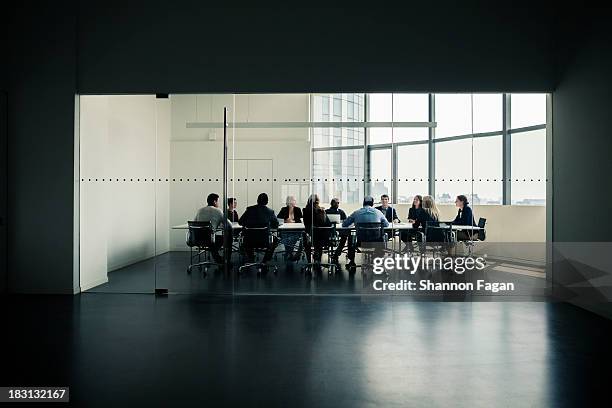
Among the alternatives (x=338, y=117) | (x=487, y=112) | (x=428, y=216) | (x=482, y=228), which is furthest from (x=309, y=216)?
(x=487, y=112)

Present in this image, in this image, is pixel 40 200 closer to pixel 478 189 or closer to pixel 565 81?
pixel 478 189

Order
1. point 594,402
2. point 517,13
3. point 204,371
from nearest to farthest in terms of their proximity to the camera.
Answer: point 594,402
point 204,371
point 517,13

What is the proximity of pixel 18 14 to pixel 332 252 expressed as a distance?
18.5ft

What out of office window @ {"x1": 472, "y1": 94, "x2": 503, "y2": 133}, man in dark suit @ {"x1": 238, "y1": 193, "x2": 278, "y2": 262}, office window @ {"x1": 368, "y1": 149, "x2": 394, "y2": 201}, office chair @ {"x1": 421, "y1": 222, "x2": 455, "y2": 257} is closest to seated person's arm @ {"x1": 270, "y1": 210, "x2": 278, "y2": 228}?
man in dark suit @ {"x1": 238, "y1": 193, "x2": 278, "y2": 262}

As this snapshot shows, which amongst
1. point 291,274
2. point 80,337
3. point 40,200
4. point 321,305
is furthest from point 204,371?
point 40,200

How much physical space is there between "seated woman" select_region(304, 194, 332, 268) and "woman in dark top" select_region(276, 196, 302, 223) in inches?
4.8

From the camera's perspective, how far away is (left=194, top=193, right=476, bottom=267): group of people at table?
725 cm

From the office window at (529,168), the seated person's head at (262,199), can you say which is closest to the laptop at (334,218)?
the seated person's head at (262,199)

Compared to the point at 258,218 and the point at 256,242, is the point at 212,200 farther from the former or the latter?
the point at 256,242

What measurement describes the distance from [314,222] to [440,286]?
214 cm

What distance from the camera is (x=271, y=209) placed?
7.25 metres

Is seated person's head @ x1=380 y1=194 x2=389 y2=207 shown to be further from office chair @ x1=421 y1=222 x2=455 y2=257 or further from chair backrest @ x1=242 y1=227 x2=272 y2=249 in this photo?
chair backrest @ x1=242 y1=227 x2=272 y2=249

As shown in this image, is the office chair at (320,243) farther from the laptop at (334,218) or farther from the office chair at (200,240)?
the office chair at (200,240)

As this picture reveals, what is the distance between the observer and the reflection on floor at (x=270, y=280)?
7.14 meters
